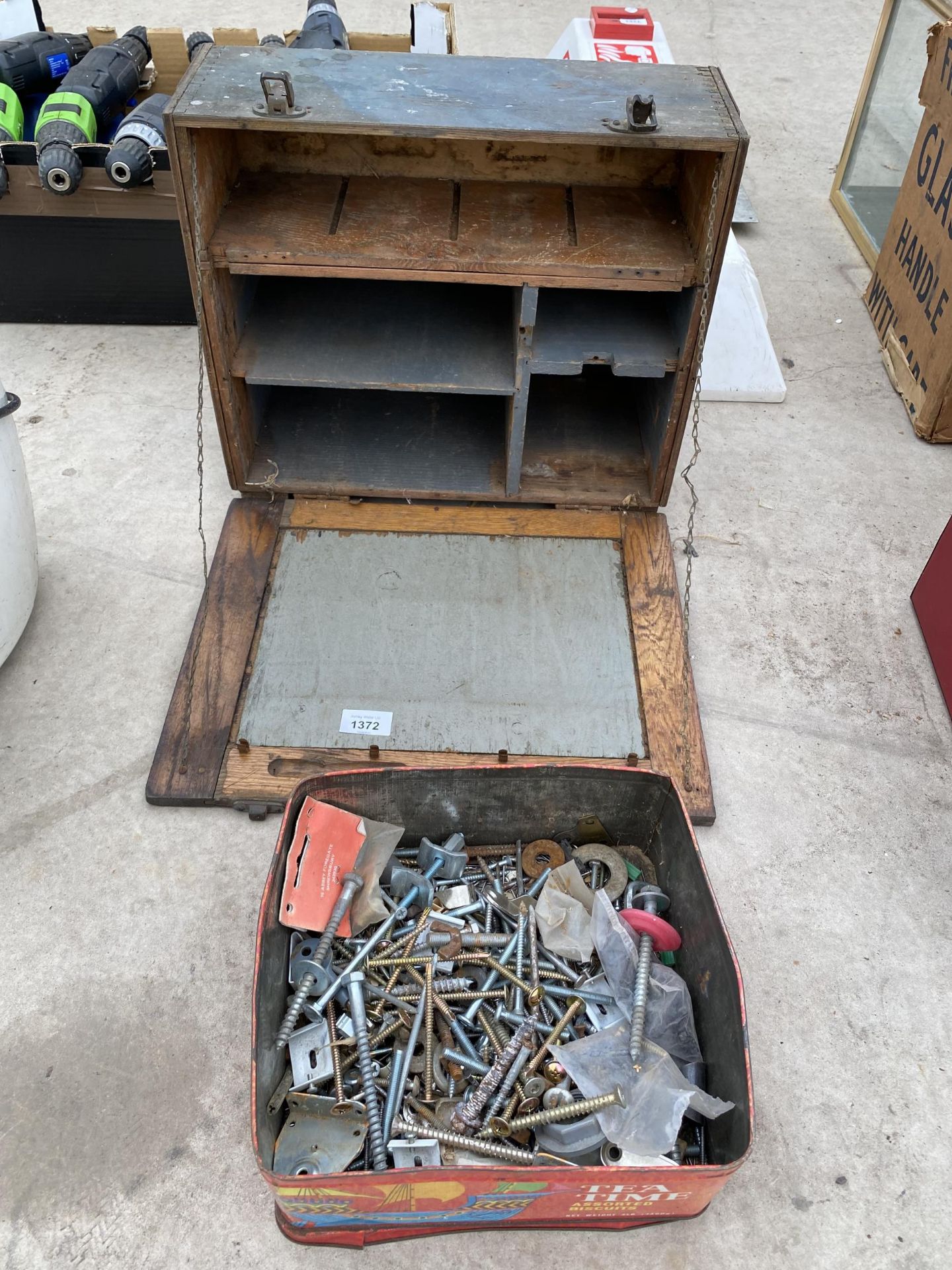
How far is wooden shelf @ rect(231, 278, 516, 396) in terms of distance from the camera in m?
2.53

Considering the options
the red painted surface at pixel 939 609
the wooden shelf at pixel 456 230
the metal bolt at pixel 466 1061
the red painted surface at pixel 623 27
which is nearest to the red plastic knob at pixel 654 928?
the metal bolt at pixel 466 1061

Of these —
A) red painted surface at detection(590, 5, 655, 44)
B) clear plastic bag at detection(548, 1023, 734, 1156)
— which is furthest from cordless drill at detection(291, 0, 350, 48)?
clear plastic bag at detection(548, 1023, 734, 1156)

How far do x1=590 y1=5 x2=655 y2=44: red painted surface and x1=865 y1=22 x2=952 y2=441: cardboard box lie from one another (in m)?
1.35

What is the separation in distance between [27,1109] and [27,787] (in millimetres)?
748

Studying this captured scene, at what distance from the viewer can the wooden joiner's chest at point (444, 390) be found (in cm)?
221

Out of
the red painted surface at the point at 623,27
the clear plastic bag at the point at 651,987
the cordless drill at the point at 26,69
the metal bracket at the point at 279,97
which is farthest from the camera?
the red painted surface at the point at 623,27

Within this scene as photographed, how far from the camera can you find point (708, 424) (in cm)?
337

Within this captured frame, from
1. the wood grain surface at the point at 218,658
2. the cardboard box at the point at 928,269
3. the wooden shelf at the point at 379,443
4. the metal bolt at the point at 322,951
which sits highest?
the cardboard box at the point at 928,269

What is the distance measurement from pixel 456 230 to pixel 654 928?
1788 millimetres

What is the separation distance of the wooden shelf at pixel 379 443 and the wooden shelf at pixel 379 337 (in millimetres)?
277

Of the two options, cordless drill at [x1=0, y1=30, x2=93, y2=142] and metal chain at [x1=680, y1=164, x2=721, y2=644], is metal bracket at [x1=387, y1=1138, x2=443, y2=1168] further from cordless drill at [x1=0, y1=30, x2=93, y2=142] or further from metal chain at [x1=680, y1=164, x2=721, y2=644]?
cordless drill at [x1=0, y1=30, x2=93, y2=142]

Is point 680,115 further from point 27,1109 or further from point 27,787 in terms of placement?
point 27,1109

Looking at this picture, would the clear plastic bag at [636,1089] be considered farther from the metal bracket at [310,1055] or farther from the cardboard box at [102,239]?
the cardboard box at [102,239]

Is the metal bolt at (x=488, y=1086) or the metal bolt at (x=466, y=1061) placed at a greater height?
the metal bolt at (x=488, y=1086)
